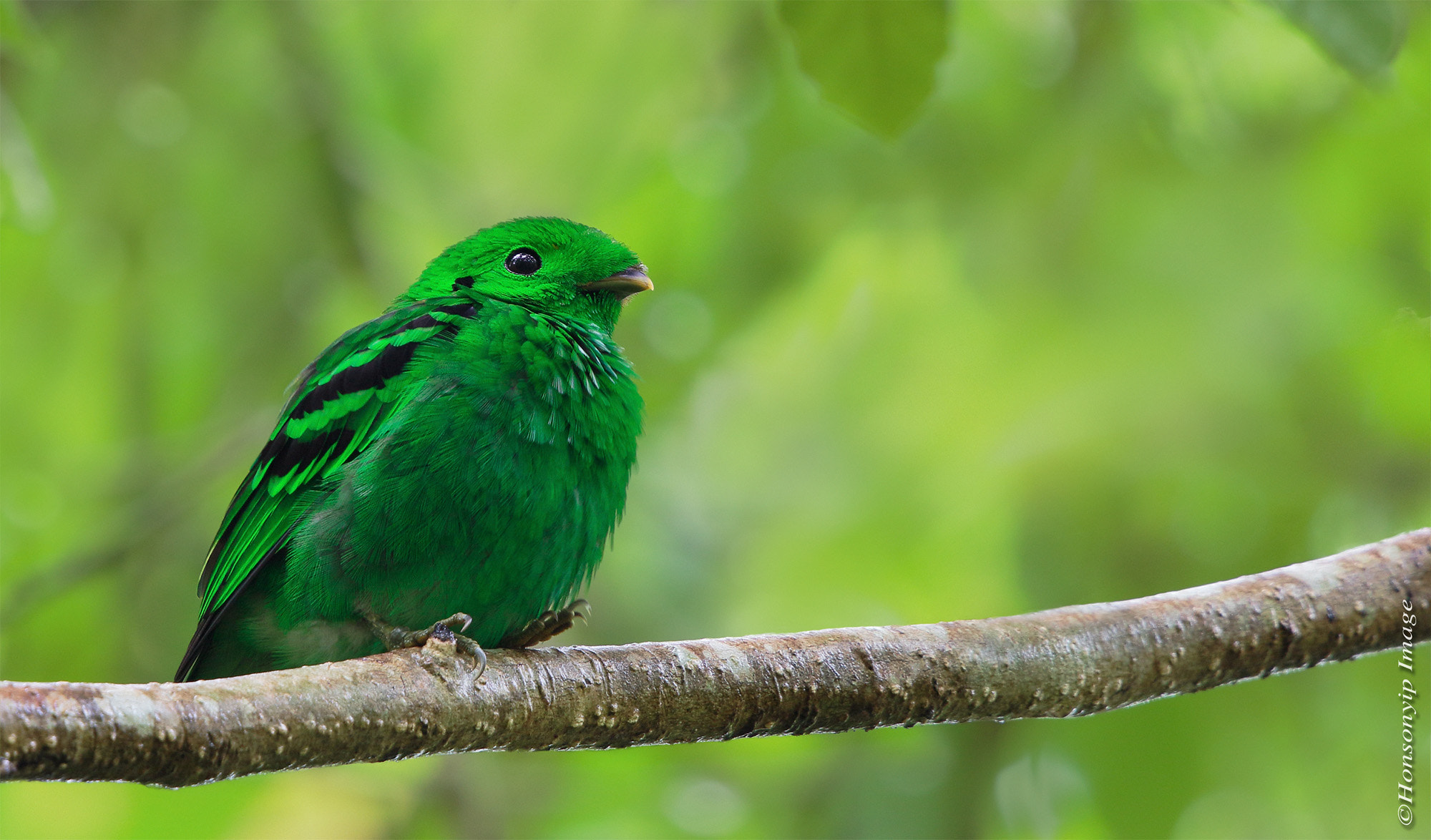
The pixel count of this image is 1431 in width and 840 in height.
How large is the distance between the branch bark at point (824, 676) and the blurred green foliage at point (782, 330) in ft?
4.07

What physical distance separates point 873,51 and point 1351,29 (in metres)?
Answer: 0.98

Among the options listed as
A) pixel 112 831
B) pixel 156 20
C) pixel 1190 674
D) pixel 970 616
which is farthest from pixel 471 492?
pixel 156 20

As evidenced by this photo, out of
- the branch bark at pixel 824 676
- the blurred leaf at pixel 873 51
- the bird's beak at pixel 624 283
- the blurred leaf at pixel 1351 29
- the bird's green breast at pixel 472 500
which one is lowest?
the branch bark at pixel 824 676

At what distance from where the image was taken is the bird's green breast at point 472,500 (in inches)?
146

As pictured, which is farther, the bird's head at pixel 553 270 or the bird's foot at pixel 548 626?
the bird's head at pixel 553 270

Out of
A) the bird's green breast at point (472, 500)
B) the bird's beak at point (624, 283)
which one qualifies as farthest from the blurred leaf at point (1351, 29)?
the bird's beak at point (624, 283)

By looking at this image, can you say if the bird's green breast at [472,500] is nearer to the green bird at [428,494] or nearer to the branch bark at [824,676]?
the green bird at [428,494]

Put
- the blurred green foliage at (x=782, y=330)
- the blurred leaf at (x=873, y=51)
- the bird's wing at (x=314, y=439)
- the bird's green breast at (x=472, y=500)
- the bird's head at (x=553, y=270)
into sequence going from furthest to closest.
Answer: the blurred green foliage at (x=782, y=330)
the bird's head at (x=553, y=270)
the bird's wing at (x=314, y=439)
the bird's green breast at (x=472, y=500)
the blurred leaf at (x=873, y=51)

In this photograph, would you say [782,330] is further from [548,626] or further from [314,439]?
[548,626]

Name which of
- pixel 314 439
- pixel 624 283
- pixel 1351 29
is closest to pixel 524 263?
pixel 624 283

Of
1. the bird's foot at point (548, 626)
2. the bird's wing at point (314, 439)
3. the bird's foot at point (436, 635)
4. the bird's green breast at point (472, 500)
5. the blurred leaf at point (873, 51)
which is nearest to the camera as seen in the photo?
the blurred leaf at point (873, 51)

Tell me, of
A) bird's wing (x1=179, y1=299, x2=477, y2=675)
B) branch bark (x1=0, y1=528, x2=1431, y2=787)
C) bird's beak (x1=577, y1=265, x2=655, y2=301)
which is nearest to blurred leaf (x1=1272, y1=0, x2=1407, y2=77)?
branch bark (x1=0, y1=528, x2=1431, y2=787)

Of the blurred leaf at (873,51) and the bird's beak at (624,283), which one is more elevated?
the bird's beak at (624,283)

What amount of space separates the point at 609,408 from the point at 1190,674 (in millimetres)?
1817
